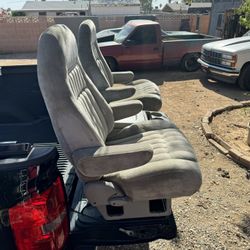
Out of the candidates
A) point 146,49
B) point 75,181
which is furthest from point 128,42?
point 75,181

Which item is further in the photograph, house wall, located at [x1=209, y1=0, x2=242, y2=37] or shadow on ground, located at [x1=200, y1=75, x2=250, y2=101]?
house wall, located at [x1=209, y1=0, x2=242, y2=37]

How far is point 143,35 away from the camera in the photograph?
889 centimetres

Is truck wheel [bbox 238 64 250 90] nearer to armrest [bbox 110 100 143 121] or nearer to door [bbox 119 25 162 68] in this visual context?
door [bbox 119 25 162 68]

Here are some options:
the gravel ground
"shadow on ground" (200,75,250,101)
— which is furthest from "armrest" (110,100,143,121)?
"shadow on ground" (200,75,250,101)

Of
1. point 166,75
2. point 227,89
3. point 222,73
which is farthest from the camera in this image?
point 166,75

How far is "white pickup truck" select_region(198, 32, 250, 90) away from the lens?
689cm

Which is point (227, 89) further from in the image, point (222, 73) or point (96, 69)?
point (96, 69)

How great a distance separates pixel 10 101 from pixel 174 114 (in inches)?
146

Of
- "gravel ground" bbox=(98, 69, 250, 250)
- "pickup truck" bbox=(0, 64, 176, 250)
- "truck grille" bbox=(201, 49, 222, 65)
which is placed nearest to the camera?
"pickup truck" bbox=(0, 64, 176, 250)

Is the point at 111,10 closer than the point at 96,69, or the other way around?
the point at 96,69

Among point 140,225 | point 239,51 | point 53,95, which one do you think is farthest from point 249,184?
point 239,51

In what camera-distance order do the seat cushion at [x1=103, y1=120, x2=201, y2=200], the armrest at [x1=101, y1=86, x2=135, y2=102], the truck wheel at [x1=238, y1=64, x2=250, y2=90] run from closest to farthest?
the seat cushion at [x1=103, y1=120, x2=201, y2=200]
the armrest at [x1=101, y1=86, x2=135, y2=102]
the truck wheel at [x1=238, y1=64, x2=250, y2=90]

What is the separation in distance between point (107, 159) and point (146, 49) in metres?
7.55

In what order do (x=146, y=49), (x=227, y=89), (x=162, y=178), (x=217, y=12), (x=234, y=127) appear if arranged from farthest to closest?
(x=217, y=12) → (x=146, y=49) → (x=227, y=89) → (x=234, y=127) → (x=162, y=178)
